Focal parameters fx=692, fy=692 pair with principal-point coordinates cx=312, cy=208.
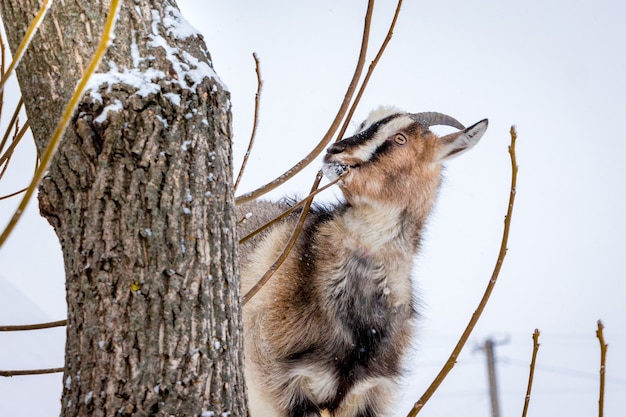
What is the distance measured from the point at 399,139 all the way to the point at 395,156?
0.09 meters

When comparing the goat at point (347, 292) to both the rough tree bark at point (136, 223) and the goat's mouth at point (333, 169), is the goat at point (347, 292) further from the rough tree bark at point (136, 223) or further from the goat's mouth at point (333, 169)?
the rough tree bark at point (136, 223)

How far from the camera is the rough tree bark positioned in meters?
1.43

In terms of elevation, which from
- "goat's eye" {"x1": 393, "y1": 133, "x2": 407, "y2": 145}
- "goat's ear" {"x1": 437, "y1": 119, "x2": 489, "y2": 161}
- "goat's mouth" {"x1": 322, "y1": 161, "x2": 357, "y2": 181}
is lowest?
"goat's mouth" {"x1": 322, "y1": 161, "x2": 357, "y2": 181}

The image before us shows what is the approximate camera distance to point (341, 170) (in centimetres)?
283

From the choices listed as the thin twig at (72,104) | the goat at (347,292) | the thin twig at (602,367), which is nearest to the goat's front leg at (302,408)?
the goat at (347,292)

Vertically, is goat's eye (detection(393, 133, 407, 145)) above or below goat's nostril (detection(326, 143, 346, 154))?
above

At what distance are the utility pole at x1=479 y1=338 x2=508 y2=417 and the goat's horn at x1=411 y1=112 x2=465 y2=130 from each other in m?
7.25

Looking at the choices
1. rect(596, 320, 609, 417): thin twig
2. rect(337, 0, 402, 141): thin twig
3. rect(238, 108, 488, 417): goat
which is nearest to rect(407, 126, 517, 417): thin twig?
rect(596, 320, 609, 417): thin twig

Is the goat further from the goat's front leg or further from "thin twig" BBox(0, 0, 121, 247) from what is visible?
"thin twig" BBox(0, 0, 121, 247)

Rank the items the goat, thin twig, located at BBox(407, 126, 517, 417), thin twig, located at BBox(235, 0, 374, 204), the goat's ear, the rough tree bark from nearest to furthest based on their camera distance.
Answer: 1. the rough tree bark
2. thin twig, located at BBox(407, 126, 517, 417)
3. thin twig, located at BBox(235, 0, 374, 204)
4. the goat
5. the goat's ear

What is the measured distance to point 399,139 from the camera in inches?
117

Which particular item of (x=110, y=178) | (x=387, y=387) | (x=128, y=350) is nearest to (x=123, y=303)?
(x=128, y=350)

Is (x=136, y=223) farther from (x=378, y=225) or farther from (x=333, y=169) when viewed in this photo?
(x=378, y=225)

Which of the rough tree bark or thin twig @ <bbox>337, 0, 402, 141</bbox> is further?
thin twig @ <bbox>337, 0, 402, 141</bbox>
